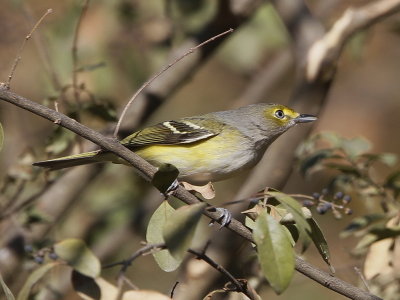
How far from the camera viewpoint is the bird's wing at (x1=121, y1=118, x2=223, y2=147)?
415 cm

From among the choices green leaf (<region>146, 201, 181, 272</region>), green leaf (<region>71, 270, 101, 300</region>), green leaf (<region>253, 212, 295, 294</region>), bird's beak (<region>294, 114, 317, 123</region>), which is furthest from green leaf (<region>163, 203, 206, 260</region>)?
bird's beak (<region>294, 114, 317, 123</region>)

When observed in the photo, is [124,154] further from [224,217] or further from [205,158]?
[205,158]

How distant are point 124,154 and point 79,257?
17.5 inches

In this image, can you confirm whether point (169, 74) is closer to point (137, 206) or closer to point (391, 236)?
point (137, 206)

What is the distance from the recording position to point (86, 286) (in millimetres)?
2756

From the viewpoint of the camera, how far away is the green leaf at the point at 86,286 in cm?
272

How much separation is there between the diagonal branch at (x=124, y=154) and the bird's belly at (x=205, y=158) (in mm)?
1246

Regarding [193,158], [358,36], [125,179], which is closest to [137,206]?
[125,179]

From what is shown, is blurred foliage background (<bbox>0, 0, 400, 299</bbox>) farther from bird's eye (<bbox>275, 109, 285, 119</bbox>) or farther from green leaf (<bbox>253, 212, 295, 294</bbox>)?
green leaf (<bbox>253, 212, 295, 294</bbox>)

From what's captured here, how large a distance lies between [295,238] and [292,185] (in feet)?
16.1

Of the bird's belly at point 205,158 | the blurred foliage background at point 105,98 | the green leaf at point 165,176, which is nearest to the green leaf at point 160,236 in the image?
the green leaf at point 165,176

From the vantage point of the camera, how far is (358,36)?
5461 mm

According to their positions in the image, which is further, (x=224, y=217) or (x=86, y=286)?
(x=224, y=217)

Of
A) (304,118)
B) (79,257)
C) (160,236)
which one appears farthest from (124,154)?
(304,118)
